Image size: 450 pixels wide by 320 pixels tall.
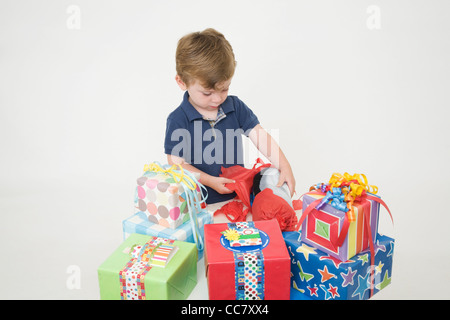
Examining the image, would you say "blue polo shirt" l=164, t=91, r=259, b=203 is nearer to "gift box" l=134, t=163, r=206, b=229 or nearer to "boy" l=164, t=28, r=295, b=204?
"boy" l=164, t=28, r=295, b=204

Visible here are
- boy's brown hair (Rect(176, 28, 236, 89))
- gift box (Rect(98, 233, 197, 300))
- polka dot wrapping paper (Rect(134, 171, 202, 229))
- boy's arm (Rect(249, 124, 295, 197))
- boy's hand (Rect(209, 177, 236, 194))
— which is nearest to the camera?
gift box (Rect(98, 233, 197, 300))

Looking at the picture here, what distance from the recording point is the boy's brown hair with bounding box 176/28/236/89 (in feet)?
6.08

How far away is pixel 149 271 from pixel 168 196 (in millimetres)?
339

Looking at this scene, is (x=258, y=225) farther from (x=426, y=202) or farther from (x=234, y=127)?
(x=426, y=202)

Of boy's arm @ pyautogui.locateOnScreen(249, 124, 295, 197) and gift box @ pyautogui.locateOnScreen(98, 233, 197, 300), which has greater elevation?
boy's arm @ pyautogui.locateOnScreen(249, 124, 295, 197)

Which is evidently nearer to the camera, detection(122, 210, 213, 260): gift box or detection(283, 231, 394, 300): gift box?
detection(283, 231, 394, 300): gift box

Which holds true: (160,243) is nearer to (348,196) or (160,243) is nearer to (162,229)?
(162,229)

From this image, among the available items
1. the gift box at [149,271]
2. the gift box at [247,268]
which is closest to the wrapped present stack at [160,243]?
the gift box at [149,271]

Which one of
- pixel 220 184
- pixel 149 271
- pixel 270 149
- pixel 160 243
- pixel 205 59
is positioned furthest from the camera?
pixel 270 149

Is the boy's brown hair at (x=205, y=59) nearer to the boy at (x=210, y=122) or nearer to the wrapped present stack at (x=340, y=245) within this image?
the boy at (x=210, y=122)

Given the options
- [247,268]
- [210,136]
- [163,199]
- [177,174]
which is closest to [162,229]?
[163,199]

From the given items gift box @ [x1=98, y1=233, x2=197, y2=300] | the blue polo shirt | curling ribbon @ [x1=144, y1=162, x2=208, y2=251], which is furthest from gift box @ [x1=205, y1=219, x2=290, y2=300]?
the blue polo shirt

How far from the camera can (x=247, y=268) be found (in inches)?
53.4

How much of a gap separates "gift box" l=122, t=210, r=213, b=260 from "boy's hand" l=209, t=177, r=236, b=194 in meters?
0.27
